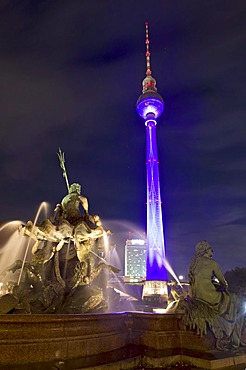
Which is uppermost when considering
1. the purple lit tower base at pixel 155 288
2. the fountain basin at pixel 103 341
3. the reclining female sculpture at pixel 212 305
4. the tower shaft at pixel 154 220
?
the tower shaft at pixel 154 220

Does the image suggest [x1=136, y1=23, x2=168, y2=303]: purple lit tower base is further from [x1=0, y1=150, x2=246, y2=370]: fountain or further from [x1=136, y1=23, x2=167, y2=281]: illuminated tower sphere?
[x1=0, y1=150, x2=246, y2=370]: fountain

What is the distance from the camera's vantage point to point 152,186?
71688mm

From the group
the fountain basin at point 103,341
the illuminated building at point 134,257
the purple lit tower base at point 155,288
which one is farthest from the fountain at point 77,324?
the illuminated building at point 134,257

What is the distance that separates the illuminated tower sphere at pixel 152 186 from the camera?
6475 centimetres

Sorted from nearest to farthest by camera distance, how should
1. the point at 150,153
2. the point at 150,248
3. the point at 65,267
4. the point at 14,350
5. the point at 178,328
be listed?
the point at 14,350 → the point at 178,328 → the point at 65,267 → the point at 150,248 → the point at 150,153

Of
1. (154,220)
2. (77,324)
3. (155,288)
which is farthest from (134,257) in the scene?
(77,324)

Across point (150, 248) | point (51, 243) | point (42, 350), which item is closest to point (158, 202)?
point (150, 248)

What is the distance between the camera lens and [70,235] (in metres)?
10.7

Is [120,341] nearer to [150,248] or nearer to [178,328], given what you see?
[178,328]

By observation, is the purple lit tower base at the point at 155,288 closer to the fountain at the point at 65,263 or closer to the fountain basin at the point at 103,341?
the fountain at the point at 65,263

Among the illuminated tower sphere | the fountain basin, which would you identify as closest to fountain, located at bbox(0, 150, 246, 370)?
the fountain basin

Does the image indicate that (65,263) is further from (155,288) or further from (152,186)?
(152,186)

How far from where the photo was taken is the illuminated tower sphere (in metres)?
64.8

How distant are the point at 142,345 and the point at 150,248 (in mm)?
61188
